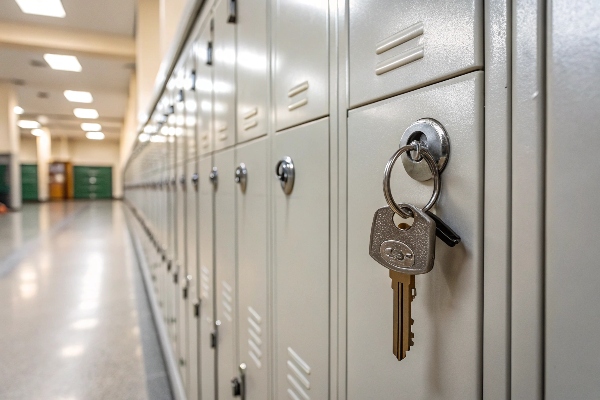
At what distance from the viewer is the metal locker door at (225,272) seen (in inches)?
46.3

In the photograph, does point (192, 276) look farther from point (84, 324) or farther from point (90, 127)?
point (90, 127)

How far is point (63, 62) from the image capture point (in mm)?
9188

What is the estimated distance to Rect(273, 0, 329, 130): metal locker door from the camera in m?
0.66

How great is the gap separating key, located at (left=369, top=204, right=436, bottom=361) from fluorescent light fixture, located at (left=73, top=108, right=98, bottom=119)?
1660 centimetres

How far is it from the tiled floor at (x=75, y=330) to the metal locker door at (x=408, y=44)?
2331 millimetres

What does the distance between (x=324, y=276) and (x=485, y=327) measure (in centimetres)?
32

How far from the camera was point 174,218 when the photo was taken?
7.93 feet

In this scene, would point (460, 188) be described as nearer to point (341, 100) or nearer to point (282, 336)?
point (341, 100)

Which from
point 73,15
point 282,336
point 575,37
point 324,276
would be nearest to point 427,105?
point 575,37

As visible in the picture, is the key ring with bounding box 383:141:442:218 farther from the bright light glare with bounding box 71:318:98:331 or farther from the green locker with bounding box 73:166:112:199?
the green locker with bounding box 73:166:112:199

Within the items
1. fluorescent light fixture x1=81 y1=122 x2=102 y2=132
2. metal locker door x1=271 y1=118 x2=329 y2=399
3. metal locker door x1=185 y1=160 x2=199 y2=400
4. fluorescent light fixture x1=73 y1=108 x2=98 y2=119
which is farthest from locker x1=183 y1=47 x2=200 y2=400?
fluorescent light fixture x1=81 y1=122 x2=102 y2=132

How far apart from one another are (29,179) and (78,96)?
8.53m

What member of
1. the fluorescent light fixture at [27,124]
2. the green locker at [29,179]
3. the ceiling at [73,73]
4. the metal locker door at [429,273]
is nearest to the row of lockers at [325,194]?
the metal locker door at [429,273]

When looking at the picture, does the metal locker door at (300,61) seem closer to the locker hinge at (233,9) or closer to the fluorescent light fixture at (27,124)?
the locker hinge at (233,9)
